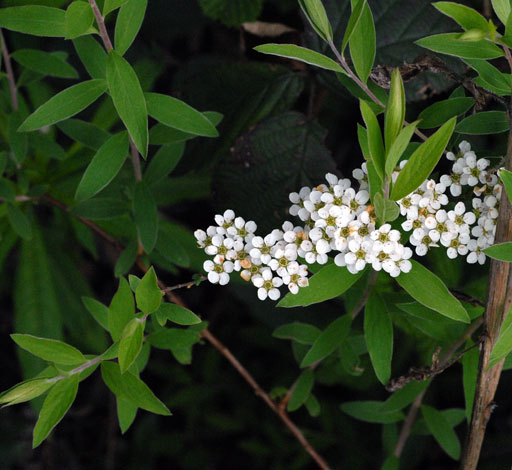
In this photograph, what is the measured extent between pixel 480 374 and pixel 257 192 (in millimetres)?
722

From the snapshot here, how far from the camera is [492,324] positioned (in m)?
1.04

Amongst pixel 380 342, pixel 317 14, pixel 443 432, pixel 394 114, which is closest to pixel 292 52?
pixel 317 14

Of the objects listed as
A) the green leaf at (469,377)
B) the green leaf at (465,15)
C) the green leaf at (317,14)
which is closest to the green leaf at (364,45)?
the green leaf at (317,14)

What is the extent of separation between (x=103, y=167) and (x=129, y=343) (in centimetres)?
41

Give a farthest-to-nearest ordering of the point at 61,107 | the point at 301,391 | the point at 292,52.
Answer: the point at 301,391 < the point at 61,107 < the point at 292,52

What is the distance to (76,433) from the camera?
2.47m

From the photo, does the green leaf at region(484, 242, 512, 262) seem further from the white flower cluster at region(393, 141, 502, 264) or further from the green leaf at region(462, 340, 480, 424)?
the green leaf at region(462, 340, 480, 424)

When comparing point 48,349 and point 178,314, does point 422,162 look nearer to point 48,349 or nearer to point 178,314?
point 178,314

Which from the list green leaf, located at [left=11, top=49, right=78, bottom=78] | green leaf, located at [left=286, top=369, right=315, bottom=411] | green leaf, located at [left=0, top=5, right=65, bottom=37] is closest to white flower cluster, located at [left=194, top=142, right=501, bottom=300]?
green leaf, located at [left=0, top=5, right=65, bottom=37]

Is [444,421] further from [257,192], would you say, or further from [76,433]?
[76,433]

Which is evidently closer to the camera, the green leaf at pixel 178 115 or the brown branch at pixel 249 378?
the green leaf at pixel 178 115

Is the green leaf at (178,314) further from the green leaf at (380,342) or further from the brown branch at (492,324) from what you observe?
the brown branch at (492,324)

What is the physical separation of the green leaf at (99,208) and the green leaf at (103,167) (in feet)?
0.81

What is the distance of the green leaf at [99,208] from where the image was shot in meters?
1.46
